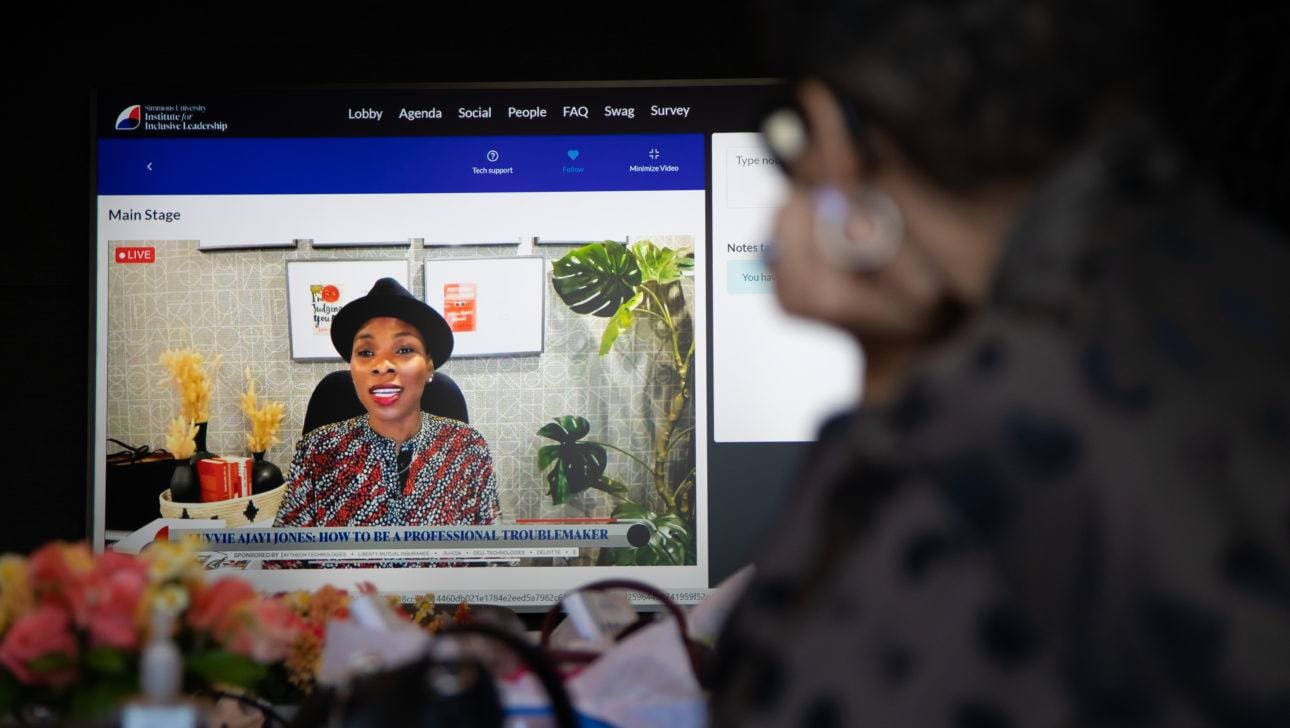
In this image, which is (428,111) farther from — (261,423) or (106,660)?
(106,660)

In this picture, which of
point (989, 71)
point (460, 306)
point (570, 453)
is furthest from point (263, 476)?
point (989, 71)

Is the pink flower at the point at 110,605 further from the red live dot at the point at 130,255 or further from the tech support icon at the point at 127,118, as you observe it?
the tech support icon at the point at 127,118

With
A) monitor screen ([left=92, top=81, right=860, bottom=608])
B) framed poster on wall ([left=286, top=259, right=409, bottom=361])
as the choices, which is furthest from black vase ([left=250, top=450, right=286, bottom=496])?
framed poster on wall ([left=286, top=259, right=409, bottom=361])

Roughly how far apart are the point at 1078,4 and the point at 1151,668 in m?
0.35

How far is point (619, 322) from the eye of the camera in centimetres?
289

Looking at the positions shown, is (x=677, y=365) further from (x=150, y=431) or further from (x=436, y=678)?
(x=436, y=678)

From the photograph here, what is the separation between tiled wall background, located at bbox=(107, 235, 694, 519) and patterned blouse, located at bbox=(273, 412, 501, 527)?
48 millimetres

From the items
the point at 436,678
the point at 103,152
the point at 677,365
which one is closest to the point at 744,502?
the point at 677,365

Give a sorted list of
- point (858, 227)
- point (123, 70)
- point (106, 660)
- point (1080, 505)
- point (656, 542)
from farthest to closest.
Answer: point (123, 70)
point (656, 542)
point (106, 660)
point (858, 227)
point (1080, 505)

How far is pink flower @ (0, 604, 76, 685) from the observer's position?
4.20ft

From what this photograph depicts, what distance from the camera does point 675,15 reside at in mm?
3014

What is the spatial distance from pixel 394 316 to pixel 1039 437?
8.07 ft

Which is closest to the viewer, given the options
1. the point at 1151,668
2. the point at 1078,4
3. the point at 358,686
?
the point at 1151,668

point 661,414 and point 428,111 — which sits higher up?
point 428,111
